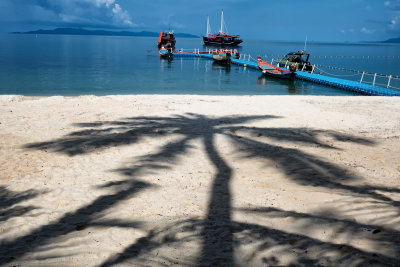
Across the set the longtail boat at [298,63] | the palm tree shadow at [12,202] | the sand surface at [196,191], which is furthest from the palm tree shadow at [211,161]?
the longtail boat at [298,63]

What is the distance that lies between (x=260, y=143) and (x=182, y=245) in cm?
542

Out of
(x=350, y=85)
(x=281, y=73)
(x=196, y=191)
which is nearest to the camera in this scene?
(x=196, y=191)

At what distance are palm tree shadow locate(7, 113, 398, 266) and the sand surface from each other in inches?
1.1

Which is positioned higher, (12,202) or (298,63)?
(298,63)

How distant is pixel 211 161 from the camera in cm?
766

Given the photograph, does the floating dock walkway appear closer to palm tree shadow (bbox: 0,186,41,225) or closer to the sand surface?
the sand surface

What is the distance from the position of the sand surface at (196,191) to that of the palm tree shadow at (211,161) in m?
0.03

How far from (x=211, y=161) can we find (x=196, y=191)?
1.83m

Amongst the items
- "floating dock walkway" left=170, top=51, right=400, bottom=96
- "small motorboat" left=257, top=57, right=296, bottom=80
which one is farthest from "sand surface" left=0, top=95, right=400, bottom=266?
"small motorboat" left=257, top=57, right=296, bottom=80

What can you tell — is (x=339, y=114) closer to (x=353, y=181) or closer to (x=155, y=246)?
(x=353, y=181)

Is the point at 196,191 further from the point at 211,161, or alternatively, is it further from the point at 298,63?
the point at 298,63

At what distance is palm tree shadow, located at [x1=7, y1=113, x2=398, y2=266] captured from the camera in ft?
13.0

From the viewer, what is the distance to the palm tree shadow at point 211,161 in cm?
395

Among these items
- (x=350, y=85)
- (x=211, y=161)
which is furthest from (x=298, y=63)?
(x=211, y=161)
